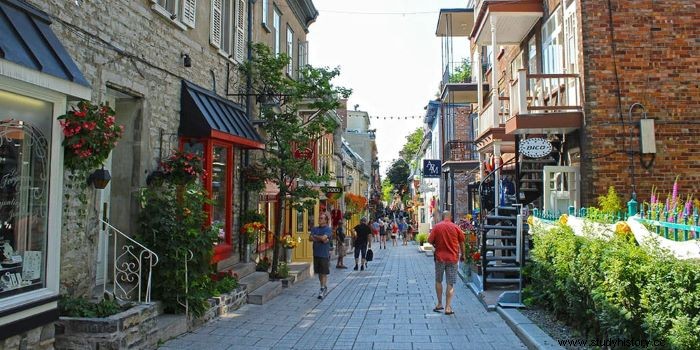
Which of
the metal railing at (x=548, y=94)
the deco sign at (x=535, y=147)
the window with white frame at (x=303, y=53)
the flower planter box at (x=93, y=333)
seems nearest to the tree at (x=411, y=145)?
the window with white frame at (x=303, y=53)

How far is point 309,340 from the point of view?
7.38 metres

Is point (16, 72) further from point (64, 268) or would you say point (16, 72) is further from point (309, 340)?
point (309, 340)

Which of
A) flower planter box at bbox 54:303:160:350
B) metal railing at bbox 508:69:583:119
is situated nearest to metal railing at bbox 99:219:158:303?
flower planter box at bbox 54:303:160:350

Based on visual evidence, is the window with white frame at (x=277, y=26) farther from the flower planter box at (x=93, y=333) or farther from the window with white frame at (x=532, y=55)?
the flower planter box at (x=93, y=333)

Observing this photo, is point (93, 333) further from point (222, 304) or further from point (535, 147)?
point (535, 147)

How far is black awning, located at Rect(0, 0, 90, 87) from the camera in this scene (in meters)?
4.88

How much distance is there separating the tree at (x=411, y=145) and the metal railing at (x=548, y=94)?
54326 millimetres

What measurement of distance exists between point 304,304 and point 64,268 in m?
5.05

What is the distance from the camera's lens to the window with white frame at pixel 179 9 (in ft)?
29.5

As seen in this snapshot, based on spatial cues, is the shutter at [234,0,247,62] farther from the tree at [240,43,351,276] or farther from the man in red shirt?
the man in red shirt

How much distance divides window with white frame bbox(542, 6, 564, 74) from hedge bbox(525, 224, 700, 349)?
20.3 feet

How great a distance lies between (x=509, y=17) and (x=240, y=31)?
6.57m

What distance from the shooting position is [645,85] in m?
11.0

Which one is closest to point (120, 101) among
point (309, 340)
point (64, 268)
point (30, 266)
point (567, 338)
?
point (64, 268)
